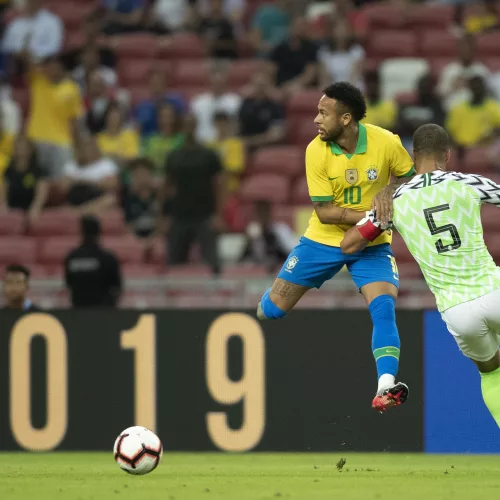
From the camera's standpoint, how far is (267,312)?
353 inches

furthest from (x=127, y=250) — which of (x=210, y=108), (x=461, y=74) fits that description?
(x=461, y=74)

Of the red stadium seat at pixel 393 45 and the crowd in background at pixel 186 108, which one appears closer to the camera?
the crowd in background at pixel 186 108

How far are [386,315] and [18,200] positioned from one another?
25.1 feet

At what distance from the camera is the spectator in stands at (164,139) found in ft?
49.5

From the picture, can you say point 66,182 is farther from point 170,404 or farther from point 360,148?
point 360,148

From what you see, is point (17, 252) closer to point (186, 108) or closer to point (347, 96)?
point (186, 108)

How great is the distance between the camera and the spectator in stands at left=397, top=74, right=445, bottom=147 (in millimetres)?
14172

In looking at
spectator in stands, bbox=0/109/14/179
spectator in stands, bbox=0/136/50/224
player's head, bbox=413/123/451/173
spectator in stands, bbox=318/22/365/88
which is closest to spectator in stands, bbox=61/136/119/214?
spectator in stands, bbox=0/136/50/224

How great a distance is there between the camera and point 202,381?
10.9 meters

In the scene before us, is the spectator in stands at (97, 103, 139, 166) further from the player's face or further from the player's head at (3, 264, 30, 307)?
the player's face

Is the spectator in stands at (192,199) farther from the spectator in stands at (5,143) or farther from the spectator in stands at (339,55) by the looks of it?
the spectator in stands at (5,143)

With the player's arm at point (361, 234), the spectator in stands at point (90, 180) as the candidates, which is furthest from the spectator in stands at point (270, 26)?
the player's arm at point (361, 234)

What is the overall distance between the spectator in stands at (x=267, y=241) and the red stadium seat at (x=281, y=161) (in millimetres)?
1647

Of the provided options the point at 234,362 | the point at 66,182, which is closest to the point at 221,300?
the point at 234,362
